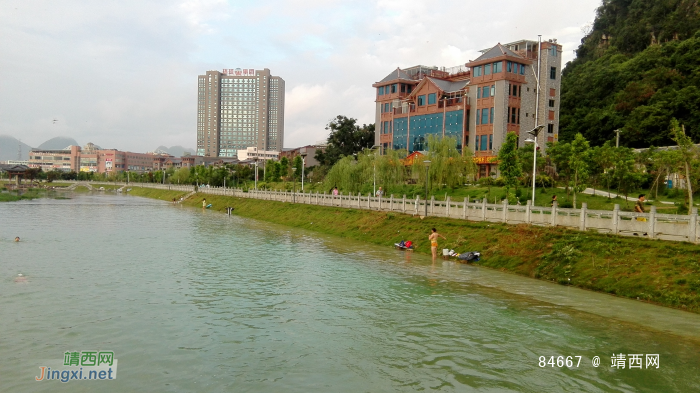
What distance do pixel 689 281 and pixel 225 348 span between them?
15.0 metres

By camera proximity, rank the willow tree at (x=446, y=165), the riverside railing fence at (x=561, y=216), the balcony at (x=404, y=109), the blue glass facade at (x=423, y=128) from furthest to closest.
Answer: the balcony at (x=404, y=109) → the blue glass facade at (x=423, y=128) → the willow tree at (x=446, y=165) → the riverside railing fence at (x=561, y=216)

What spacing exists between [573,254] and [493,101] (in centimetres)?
3615

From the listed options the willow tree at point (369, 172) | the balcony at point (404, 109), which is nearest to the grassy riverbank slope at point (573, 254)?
the willow tree at point (369, 172)

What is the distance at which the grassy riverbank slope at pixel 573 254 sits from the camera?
16.9 metres

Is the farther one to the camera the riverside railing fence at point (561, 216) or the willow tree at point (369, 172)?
the willow tree at point (369, 172)

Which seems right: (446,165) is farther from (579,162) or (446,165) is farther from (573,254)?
(573,254)

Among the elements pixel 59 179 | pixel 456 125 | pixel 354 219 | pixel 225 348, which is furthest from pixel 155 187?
pixel 225 348

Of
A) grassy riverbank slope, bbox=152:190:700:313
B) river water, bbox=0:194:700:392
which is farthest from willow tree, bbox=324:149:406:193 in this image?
river water, bbox=0:194:700:392

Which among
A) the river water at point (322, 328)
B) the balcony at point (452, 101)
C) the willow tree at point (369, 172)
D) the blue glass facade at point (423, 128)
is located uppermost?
the balcony at point (452, 101)

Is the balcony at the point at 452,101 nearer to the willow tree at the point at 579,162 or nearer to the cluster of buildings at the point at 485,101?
the cluster of buildings at the point at 485,101

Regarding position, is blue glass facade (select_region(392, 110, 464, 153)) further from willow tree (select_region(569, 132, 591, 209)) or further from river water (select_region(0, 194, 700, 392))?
river water (select_region(0, 194, 700, 392))

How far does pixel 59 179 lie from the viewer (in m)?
145

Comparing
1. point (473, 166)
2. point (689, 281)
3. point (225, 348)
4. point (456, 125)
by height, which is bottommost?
point (225, 348)

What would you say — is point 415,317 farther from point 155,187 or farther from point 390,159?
point 155,187
